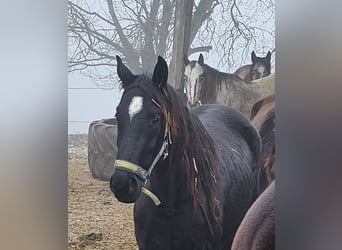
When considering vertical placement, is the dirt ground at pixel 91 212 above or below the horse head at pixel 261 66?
below

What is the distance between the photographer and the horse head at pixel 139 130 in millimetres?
2061

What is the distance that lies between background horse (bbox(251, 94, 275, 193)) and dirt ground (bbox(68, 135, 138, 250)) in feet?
1.74

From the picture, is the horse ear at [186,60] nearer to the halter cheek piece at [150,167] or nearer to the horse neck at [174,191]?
the halter cheek piece at [150,167]

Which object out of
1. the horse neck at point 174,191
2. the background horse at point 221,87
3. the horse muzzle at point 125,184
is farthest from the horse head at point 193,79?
the horse muzzle at point 125,184

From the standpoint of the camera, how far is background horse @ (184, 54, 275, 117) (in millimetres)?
2125

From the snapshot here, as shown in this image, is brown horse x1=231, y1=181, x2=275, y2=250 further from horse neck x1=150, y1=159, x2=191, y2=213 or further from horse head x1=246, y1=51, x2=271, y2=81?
horse head x1=246, y1=51, x2=271, y2=81

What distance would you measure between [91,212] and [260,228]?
25.7 inches

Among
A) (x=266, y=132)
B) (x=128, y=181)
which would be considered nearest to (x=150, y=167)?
(x=128, y=181)

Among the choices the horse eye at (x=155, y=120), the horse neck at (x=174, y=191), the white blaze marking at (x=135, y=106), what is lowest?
the horse neck at (x=174, y=191)

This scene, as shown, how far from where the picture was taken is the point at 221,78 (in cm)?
214

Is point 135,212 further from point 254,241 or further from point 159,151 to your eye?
point 254,241

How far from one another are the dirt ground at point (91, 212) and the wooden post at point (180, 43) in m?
0.41

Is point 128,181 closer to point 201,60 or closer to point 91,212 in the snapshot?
point 91,212
